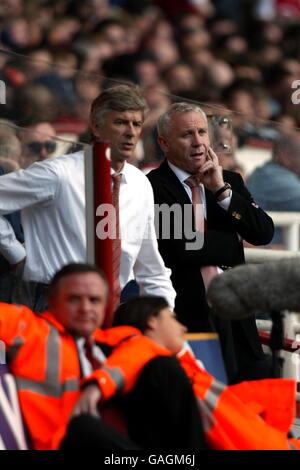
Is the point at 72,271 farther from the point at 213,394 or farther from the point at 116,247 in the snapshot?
the point at 116,247

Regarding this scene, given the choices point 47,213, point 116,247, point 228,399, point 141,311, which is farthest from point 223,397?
point 47,213

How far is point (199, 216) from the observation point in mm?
5914

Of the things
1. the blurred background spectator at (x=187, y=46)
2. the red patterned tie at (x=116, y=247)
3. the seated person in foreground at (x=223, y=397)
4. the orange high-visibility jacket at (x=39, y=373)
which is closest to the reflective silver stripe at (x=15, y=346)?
the orange high-visibility jacket at (x=39, y=373)

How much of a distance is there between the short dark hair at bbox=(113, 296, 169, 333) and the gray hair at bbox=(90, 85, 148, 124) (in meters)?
1.00

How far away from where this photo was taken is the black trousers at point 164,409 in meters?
4.57

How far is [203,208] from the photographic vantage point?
5953 millimetres

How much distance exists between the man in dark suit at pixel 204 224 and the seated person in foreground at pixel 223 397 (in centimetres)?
69

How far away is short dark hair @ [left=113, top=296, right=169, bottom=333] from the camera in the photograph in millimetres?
4938

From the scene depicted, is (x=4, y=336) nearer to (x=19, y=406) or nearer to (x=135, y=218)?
(x=19, y=406)

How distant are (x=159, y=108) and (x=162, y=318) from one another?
7.32 ft

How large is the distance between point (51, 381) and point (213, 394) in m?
0.56

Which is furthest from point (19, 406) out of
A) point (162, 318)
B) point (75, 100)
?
point (75, 100)

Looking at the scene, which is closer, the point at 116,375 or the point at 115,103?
the point at 116,375

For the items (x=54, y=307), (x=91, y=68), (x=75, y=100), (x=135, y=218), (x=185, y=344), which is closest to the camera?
(x=54, y=307)
